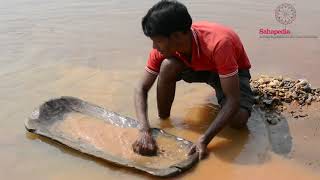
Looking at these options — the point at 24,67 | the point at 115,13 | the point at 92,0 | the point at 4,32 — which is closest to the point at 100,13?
the point at 115,13

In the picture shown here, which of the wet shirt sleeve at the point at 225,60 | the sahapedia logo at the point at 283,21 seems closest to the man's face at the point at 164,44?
the wet shirt sleeve at the point at 225,60

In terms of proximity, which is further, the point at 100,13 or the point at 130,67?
the point at 100,13

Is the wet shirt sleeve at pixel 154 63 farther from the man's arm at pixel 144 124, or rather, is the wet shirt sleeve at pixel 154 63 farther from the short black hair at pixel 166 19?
the short black hair at pixel 166 19

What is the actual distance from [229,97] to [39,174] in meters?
1.41

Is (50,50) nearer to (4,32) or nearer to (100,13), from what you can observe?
(4,32)

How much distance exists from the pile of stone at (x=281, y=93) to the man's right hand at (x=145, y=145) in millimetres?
1158

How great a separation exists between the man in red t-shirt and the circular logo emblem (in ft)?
8.77

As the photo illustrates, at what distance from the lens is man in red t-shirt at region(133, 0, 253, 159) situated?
3.11 metres

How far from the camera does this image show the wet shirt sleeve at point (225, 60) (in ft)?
10.4

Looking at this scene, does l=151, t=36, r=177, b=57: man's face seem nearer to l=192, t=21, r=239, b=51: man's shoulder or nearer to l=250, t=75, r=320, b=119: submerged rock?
l=192, t=21, r=239, b=51: man's shoulder

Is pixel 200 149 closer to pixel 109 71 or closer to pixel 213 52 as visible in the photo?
pixel 213 52

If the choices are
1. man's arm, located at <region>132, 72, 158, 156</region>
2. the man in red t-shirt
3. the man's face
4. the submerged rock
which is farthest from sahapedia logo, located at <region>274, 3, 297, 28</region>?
the man's face

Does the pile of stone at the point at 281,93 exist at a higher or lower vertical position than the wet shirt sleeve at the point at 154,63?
lower

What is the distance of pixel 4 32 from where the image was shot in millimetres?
6133
